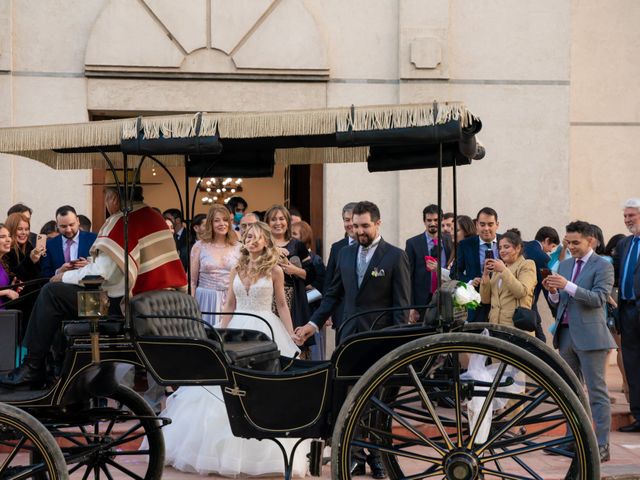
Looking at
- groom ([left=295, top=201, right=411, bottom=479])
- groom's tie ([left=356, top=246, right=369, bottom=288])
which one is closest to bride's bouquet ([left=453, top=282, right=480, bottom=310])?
groom ([left=295, top=201, right=411, bottom=479])

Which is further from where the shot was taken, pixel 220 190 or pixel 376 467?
pixel 220 190

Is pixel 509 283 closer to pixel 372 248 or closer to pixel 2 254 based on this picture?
pixel 372 248

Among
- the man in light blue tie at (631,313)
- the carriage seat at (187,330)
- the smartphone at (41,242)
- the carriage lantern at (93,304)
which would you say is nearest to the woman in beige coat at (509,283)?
the man in light blue tie at (631,313)

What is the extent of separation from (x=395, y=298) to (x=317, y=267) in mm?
2336

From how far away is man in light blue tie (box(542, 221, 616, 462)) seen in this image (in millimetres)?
9039

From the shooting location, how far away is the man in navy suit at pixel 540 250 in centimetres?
1119

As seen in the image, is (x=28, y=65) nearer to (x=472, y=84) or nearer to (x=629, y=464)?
(x=472, y=84)

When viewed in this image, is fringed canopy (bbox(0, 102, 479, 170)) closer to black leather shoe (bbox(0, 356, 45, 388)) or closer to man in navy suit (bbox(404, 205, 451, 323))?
black leather shoe (bbox(0, 356, 45, 388))

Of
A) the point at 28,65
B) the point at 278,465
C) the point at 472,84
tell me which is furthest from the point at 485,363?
the point at 28,65

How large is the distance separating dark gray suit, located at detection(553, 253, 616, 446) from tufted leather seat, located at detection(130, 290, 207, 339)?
11.1 feet

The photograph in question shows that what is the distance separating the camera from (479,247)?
1066 cm

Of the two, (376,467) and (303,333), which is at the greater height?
(303,333)

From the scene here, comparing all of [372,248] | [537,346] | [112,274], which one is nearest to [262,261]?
[372,248]

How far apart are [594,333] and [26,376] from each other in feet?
15.7
